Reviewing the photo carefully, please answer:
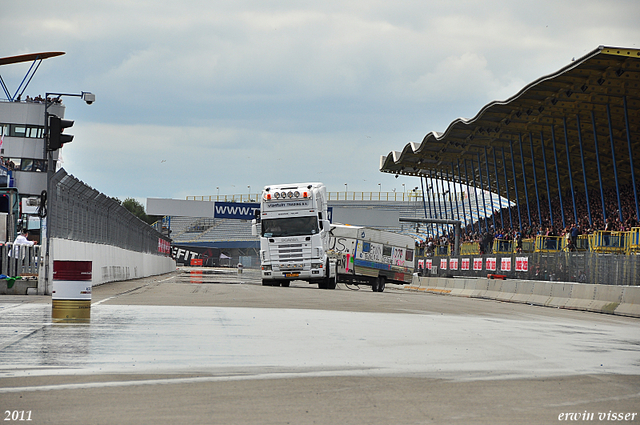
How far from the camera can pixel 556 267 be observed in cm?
2744

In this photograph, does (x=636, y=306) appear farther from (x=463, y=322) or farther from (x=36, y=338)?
(x=36, y=338)

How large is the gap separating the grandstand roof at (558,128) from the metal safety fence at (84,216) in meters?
20.9

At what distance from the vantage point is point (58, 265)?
39.5 feet

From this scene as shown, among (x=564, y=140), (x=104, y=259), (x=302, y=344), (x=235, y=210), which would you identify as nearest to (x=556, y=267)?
(x=104, y=259)

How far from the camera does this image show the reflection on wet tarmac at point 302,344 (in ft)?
25.5

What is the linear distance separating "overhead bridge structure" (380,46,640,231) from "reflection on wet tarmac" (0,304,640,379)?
23.9 m

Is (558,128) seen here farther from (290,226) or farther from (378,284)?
(290,226)

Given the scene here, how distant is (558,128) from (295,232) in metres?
24.4

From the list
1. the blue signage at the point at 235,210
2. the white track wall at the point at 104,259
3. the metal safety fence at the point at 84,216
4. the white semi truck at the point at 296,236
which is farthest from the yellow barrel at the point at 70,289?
the blue signage at the point at 235,210

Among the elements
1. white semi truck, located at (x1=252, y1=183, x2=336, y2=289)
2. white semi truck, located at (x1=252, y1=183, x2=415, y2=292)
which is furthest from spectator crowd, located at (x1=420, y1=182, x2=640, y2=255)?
white semi truck, located at (x1=252, y1=183, x2=336, y2=289)

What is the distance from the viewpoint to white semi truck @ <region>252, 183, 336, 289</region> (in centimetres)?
3341

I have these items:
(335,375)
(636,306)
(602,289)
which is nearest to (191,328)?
(335,375)

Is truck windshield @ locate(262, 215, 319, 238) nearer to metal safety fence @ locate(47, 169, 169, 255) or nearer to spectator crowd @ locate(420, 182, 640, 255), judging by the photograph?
metal safety fence @ locate(47, 169, 169, 255)

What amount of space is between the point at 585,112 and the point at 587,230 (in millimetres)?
10122
